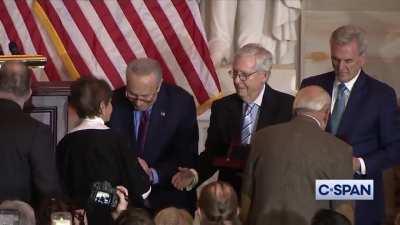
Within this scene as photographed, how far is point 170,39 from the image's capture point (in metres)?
10.2

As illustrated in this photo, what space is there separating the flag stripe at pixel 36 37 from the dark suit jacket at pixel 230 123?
2.61 m

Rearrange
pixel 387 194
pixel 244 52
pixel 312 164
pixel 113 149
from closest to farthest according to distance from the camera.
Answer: pixel 312 164
pixel 113 149
pixel 244 52
pixel 387 194

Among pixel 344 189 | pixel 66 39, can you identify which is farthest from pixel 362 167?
pixel 66 39

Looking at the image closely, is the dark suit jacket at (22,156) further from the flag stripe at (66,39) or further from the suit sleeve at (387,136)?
the flag stripe at (66,39)

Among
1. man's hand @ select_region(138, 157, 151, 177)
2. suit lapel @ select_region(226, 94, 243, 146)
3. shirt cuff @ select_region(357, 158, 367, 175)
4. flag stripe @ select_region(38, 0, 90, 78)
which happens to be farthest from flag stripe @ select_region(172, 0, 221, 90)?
shirt cuff @ select_region(357, 158, 367, 175)

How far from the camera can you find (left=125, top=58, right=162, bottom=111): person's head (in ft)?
25.3

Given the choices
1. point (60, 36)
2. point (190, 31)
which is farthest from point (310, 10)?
point (60, 36)

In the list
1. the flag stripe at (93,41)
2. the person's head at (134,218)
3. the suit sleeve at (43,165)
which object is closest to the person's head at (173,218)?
the person's head at (134,218)

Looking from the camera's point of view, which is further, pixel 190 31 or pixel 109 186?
pixel 190 31

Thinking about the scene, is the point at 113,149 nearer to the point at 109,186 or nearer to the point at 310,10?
the point at 109,186

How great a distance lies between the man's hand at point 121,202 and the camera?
6781 millimetres

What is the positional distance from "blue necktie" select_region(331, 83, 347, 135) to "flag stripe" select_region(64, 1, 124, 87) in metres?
2.69

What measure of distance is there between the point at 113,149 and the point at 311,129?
3.64 ft

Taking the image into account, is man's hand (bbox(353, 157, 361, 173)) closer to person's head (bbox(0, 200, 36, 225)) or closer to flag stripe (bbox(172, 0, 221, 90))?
person's head (bbox(0, 200, 36, 225))
